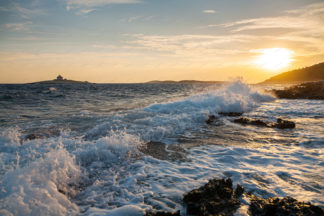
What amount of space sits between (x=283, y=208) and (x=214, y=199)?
Answer: 0.84 m

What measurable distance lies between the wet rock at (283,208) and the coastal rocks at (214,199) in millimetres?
252

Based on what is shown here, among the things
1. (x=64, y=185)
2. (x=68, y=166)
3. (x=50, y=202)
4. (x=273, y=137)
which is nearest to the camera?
(x=50, y=202)

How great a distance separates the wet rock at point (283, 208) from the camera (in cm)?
223

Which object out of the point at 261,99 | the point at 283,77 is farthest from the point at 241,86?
the point at 283,77

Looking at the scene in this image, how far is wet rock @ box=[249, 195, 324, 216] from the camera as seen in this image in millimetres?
2230

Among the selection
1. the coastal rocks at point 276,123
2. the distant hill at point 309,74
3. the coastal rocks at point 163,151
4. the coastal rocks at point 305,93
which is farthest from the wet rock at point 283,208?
the distant hill at point 309,74

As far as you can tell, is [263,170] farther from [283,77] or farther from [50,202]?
[283,77]

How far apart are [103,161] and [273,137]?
5488 millimetres

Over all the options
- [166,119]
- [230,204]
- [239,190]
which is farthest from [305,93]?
[230,204]

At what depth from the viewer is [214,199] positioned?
2568 millimetres

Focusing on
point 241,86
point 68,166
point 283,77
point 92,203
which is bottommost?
point 92,203

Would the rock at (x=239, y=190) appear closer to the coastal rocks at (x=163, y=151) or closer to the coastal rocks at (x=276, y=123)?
the coastal rocks at (x=163, y=151)

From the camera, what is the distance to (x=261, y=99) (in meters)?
18.9

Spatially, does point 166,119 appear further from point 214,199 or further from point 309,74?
point 309,74
